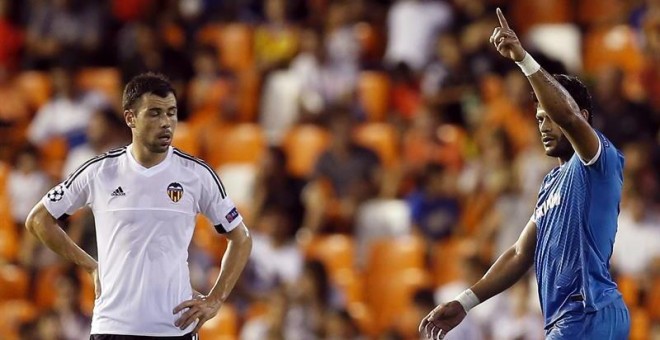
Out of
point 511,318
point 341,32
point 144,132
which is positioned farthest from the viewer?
point 341,32

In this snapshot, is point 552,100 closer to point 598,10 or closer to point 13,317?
point 13,317

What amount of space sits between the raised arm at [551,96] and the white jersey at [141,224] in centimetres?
187

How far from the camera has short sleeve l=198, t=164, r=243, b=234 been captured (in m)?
7.32

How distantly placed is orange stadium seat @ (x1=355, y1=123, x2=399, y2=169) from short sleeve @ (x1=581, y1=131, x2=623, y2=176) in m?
7.09

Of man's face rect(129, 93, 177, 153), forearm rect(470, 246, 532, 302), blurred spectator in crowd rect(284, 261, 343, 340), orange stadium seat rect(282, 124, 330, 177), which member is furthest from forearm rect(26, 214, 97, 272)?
orange stadium seat rect(282, 124, 330, 177)

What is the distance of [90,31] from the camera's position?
1633 centimetres

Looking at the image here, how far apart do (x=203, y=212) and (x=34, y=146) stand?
24.9 feet

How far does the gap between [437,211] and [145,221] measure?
577 cm

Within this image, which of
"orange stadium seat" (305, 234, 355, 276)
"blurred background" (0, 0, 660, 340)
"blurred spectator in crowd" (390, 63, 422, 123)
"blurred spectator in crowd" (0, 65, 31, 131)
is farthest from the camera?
"blurred spectator in crowd" (0, 65, 31, 131)

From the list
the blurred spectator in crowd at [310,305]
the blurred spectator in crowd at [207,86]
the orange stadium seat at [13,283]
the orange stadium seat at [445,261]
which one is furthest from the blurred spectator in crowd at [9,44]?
the orange stadium seat at [445,261]

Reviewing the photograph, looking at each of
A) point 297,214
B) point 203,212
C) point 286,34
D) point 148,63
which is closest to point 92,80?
point 148,63

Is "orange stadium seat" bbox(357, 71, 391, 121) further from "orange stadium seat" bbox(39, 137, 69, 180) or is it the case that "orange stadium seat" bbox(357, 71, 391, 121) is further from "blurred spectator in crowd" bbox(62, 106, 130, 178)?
"orange stadium seat" bbox(39, 137, 69, 180)

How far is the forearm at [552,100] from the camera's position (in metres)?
6.19

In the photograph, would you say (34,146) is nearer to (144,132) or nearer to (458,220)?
(458,220)
